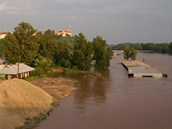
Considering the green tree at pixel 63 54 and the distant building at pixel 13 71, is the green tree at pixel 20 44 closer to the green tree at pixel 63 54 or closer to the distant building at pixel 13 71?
the distant building at pixel 13 71

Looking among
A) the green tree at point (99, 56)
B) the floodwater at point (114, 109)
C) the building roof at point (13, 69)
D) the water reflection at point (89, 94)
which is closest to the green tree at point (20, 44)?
the building roof at point (13, 69)

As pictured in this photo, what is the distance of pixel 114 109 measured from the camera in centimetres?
2105

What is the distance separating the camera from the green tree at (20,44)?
38562 mm


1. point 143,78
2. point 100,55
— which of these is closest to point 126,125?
point 143,78

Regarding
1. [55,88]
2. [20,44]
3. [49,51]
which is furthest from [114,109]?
[49,51]

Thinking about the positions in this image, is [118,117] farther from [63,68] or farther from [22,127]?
[63,68]

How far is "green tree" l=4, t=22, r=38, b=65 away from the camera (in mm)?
38562

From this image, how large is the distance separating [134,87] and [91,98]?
7753mm

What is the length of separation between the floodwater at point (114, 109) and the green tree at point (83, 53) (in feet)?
44.2

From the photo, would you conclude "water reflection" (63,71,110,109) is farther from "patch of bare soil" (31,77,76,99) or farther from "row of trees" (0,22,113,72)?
"row of trees" (0,22,113,72)

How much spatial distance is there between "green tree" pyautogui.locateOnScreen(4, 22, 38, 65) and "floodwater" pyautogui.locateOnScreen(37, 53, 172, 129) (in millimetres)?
11268

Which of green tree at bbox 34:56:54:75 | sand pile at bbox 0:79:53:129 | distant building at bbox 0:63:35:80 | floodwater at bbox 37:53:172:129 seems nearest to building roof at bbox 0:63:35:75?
distant building at bbox 0:63:35:80

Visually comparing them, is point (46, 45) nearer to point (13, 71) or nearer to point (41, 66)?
point (41, 66)

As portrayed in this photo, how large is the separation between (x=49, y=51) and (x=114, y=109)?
2587cm
